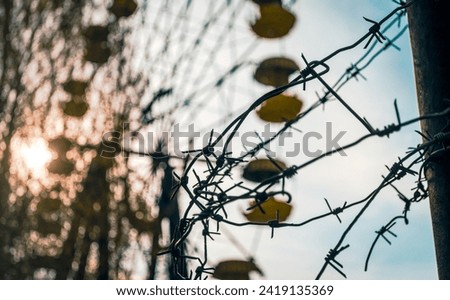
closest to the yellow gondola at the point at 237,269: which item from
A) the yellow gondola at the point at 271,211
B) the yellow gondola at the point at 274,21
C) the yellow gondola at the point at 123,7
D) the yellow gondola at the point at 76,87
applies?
the yellow gondola at the point at 271,211

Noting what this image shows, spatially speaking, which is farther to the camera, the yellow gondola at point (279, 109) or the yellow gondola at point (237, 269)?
the yellow gondola at point (237, 269)

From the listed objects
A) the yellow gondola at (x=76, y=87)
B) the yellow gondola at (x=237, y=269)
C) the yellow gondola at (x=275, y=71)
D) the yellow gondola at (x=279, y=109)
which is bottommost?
the yellow gondola at (x=237, y=269)

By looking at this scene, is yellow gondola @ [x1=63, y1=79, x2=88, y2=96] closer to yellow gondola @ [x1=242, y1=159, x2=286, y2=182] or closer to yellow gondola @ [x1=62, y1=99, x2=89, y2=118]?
yellow gondola @ [x1=62, y1=99, x2=89, y2=118]

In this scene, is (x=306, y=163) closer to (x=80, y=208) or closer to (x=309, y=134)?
(x=309, y=134)

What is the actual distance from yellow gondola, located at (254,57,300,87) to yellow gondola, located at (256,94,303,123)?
0.86 feet

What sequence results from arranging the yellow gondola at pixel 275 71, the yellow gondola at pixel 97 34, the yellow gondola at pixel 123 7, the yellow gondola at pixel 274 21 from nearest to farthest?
the yellow gondola at pixel 274 21 → the yellow gondola at pixel 275 71 → the yellow gondola at pixel 123 7 → the yellow gondola at pixel 97 34

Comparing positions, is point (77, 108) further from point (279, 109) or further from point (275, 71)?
point (279, 109)

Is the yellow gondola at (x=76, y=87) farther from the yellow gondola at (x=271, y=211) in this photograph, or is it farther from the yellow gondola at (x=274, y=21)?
the yellow gondola at (x=271, y=211)

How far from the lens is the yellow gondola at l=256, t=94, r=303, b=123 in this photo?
1.96 metres

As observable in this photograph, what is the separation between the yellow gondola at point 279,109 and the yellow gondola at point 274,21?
0.28 meters

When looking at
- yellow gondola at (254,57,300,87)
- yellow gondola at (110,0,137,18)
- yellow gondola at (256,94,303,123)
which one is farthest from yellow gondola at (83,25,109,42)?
yellow gondola at (256,94,303,123)

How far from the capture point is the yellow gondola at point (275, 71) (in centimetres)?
228
